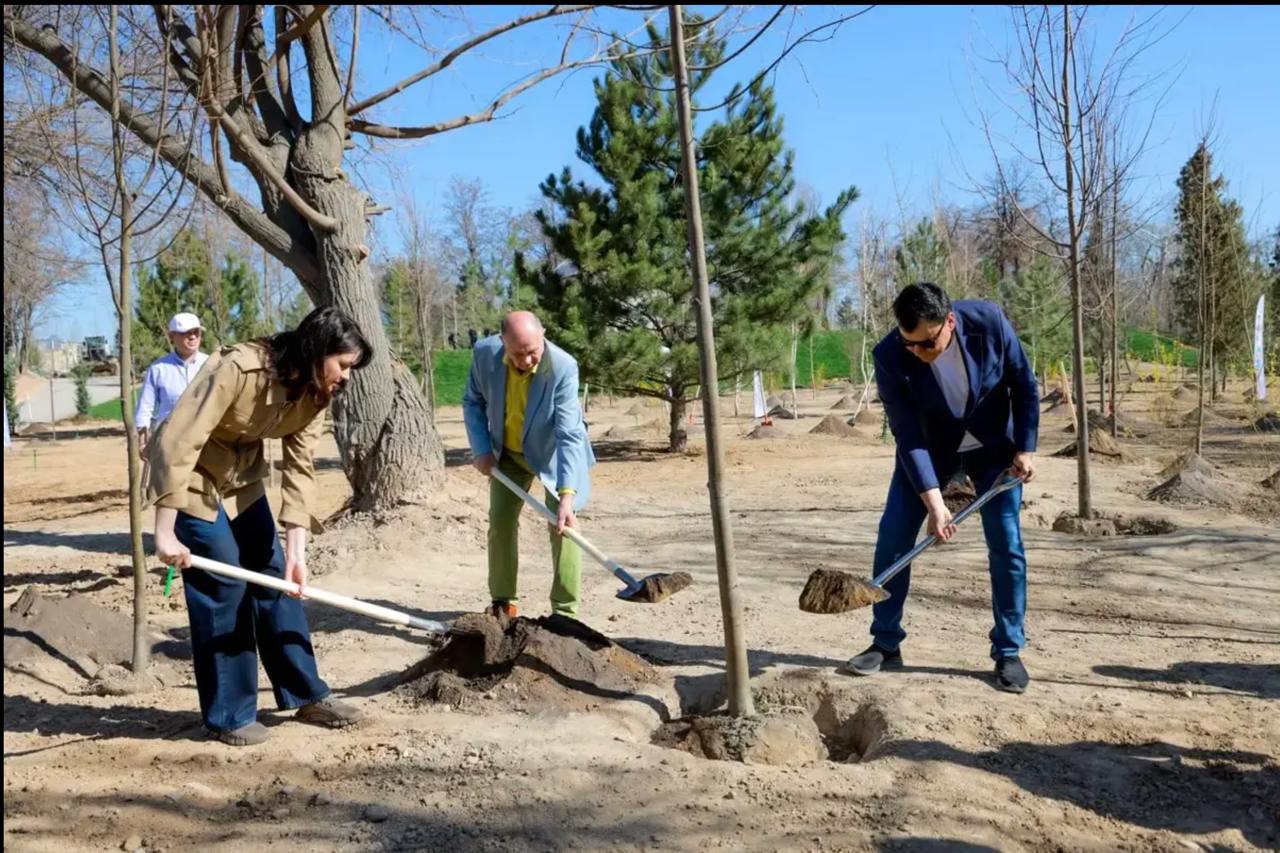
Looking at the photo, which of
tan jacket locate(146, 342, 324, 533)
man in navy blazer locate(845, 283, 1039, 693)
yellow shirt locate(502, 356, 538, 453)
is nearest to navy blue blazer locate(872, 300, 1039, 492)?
man in navy blazer locate(845, 283, 1039, 693)

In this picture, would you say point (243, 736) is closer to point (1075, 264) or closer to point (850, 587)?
point (850, 587)

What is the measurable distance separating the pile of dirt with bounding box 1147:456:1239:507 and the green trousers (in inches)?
231

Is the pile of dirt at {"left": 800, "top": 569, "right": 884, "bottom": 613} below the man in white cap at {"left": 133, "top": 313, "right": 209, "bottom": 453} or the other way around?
below

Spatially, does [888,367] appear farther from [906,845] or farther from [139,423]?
[139,423]

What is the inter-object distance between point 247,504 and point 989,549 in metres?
2.73

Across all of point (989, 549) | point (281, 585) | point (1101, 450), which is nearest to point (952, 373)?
point (989, 549)

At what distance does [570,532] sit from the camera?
13.2ft

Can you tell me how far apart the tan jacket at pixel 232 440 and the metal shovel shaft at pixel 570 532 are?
92 cm

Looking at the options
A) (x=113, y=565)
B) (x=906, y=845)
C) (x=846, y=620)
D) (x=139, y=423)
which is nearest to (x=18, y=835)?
(x=906, y=845)

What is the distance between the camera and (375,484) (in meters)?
6.96

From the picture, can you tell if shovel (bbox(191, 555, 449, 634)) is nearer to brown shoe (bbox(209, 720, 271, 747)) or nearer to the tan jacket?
the tan jacket

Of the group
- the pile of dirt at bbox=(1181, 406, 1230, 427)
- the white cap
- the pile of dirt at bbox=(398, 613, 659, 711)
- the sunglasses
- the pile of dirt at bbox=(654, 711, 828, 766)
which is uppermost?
the white cap

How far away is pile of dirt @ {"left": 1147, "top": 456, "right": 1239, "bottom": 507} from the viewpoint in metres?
7.90

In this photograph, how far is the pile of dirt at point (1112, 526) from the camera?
6.84 metres
